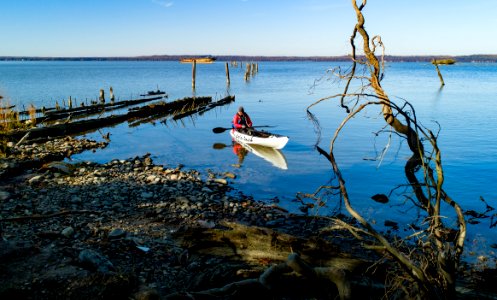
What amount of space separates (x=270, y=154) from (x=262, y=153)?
1.75ft

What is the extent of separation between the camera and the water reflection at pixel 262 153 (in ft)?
62.4

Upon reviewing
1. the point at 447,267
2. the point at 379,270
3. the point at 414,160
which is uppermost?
the point at 414,160

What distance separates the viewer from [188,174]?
16094mm

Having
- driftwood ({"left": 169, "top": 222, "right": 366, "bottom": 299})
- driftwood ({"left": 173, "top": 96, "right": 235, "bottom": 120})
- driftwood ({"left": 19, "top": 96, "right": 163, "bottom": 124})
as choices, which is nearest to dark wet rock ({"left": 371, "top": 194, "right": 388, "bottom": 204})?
driftwood ({"left": 169, "top": 222, "right": 366, "bottom": 299})

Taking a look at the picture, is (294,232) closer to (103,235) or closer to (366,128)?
(103,235)

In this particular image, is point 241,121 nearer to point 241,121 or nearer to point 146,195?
point 241,121

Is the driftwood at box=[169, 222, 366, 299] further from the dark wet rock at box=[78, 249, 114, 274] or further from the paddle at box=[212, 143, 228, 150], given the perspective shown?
the paddle at box=[212, 143, 228, 150]

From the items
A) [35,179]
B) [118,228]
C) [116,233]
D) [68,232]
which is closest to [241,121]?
[35,179]

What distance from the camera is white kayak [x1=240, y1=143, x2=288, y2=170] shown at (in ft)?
61.8

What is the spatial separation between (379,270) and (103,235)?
20.3ft

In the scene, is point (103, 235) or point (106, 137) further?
point (106, 137)

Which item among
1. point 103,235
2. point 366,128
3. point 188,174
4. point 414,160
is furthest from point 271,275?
point 366,128

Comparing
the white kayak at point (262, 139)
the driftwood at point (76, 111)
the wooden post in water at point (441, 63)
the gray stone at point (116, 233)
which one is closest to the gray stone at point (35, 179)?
the gray stone at point (116, 233)

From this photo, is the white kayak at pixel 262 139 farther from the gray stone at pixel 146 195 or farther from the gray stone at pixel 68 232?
the gray stone at pixel 68 232
